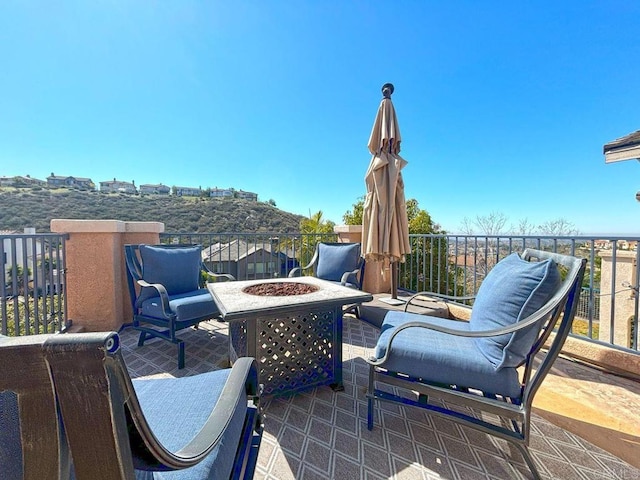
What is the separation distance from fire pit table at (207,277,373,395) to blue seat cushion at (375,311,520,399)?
0.58m

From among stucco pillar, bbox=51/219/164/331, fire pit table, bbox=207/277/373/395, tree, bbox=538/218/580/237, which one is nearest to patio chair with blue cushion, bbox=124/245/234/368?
stucco pillar, bbox=51/219/164/331

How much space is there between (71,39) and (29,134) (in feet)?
74.1

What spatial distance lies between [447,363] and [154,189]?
34192mm

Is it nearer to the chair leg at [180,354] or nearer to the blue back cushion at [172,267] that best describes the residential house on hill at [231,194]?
the blue back cushion at [172,267]

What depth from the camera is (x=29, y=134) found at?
1994 cm

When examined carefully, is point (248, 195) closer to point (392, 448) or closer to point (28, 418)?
point (392, 448)

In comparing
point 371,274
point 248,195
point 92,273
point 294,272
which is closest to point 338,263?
point 294,272

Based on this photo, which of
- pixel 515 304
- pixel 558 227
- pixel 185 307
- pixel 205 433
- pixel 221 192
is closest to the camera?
Answer: pixel 205 433

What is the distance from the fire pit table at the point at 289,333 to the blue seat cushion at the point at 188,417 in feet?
2.08

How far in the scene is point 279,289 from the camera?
2576mm

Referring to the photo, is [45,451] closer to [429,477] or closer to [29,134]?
[429,477]

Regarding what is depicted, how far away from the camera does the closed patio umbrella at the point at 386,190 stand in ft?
11.5

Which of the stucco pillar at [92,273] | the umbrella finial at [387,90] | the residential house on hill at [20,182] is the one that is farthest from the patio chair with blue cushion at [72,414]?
the residential house on hill at [20,182]

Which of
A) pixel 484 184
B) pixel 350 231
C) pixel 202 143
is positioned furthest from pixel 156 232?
pixel 484 184
